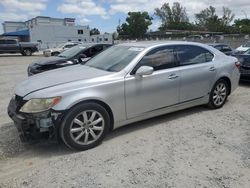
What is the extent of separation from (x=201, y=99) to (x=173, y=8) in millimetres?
104057

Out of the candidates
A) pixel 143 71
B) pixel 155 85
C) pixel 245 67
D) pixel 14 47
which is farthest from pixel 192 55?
pixel 14 47

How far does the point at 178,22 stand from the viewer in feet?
335

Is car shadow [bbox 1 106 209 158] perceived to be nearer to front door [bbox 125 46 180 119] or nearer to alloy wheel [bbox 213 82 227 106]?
front door [bbox 125 46 180 119]

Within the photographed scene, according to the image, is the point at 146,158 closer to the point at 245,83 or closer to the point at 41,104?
the point at 41,104

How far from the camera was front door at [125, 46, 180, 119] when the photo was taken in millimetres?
4488

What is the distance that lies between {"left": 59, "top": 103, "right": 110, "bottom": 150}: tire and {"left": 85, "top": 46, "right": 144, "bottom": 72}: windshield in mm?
866

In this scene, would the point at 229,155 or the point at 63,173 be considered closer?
the point at 63,173

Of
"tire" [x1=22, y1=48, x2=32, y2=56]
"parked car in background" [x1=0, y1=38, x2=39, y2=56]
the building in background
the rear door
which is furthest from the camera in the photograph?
the building in background

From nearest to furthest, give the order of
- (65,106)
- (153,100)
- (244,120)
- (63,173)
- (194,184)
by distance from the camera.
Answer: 1. (194,184)
2. (63,173)
3. (65,106)
4. (153,100)
5. (244,120)

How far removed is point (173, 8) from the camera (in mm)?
103250

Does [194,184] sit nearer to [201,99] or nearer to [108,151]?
[108,151]

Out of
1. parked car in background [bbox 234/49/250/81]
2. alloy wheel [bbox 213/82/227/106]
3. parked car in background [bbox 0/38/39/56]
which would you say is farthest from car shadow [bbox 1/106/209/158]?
parked car in background [bbox 0/38/39/56]

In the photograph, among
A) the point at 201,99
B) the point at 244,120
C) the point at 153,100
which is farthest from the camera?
the point at 201,99

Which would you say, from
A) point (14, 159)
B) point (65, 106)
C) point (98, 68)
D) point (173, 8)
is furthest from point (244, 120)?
point (173, 8)
